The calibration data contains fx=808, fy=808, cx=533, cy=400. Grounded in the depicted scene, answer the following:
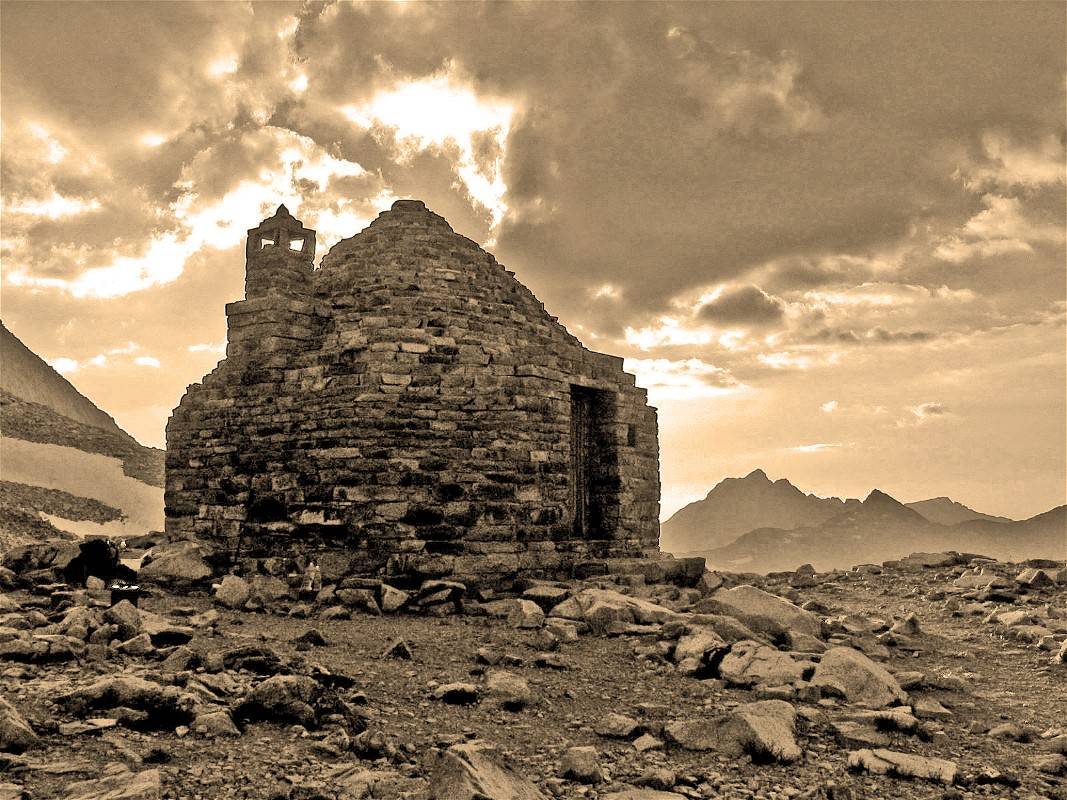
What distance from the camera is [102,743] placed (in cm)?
446

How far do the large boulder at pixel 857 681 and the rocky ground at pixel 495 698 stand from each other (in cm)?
2

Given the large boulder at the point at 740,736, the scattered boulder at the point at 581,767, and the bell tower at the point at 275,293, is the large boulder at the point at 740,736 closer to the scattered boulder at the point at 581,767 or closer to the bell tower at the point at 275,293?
the scattered boulder at the point at 581,767

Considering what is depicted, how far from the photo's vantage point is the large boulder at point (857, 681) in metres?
6.57

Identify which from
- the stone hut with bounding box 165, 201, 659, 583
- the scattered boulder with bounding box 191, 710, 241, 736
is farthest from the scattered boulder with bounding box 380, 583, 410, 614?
the scattered boulder with bounding box 191, 710, 241, 736

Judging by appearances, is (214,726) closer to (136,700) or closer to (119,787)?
(136,700)

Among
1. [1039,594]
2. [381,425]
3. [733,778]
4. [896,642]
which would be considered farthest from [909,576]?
[733,778]

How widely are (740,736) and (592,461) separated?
7325 mm

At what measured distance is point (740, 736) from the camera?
5.29m

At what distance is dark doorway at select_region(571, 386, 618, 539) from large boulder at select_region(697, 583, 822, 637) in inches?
121

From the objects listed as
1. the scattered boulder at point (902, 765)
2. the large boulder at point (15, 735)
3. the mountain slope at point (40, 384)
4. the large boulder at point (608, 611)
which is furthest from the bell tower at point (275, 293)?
the mountain slope at point (40, 384)

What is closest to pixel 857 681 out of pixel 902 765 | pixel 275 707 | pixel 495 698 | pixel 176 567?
pixel 902 765

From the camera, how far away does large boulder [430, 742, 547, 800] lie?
399cm

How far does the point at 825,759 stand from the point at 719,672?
1.77 m

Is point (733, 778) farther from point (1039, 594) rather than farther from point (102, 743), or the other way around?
point (1039, 594)
